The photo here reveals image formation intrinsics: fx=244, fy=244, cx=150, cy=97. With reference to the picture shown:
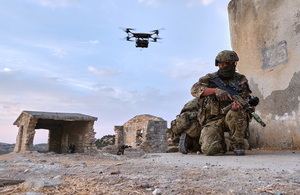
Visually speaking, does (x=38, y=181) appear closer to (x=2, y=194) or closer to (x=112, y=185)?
(x=2, y=194)

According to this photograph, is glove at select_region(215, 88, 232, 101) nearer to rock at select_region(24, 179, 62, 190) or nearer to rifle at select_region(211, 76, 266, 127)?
rifle at select_region(211, 76, 266, 127)

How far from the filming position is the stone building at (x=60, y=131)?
10.9 m

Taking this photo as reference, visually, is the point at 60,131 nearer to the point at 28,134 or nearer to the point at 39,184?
the point at 28,134

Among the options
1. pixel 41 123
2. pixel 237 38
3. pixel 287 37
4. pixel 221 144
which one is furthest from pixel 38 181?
pixel 41 123

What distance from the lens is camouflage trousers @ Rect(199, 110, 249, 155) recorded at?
3.40 m

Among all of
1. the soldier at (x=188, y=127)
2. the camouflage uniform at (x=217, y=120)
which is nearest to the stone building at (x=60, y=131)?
the soldier at (x=188, y=127)

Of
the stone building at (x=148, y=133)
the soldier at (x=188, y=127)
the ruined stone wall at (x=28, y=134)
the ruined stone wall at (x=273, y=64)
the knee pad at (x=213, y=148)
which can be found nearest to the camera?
the knee pad at (x=213, y=148)

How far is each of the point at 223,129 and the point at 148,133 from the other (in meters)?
11.3

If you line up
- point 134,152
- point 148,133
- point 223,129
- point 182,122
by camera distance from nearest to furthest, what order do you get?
point 223,129 → point 182,122 → point 134,152 → point 148,133

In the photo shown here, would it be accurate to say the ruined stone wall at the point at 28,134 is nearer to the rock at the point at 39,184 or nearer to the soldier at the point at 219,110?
the soldier at the point at 219,110

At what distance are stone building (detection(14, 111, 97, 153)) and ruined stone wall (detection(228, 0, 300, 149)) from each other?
8.11m

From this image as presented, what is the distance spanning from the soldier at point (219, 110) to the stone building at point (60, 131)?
8.30 metres

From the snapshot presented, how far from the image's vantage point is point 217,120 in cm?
373

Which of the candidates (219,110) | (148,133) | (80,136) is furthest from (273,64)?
(148,133)
